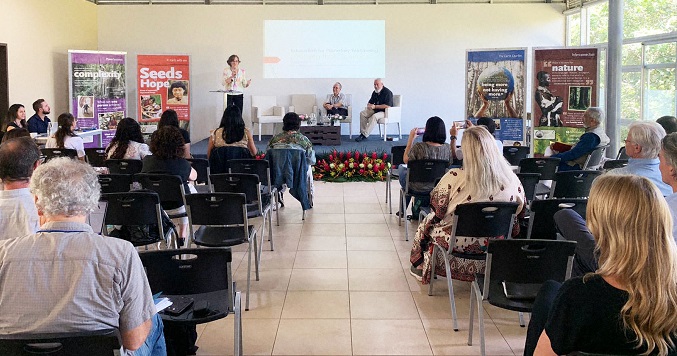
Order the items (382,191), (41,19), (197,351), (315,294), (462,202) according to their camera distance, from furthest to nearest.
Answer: (41,19) < (382,191) < (315,294) < (462,202) < (197,351)

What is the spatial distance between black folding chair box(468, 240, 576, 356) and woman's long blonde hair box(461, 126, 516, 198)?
3.55ft

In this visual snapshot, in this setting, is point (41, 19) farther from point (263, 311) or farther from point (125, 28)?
point (263, 311)

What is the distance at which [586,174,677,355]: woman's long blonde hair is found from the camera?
199cm

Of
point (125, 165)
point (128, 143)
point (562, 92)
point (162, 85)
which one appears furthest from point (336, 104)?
point (125, 165)

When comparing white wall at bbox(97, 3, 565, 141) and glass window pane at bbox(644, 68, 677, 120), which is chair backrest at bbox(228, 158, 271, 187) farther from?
white wall at bbox(97, 3, 565, 141)

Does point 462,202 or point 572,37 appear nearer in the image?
point 462,202

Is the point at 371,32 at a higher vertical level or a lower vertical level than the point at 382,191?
higher

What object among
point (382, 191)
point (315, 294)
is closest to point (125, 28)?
point (382, 191)

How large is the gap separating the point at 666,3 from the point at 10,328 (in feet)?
33.1

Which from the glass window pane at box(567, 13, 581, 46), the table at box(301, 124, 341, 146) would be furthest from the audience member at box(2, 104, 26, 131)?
the glass window pane at box(567, 13, 581, 46)

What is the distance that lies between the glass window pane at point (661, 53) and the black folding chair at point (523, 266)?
748 centimetres

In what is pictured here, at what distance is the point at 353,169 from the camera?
35.0 feet

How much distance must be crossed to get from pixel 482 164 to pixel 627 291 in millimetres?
2595

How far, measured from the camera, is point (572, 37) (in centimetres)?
1481
